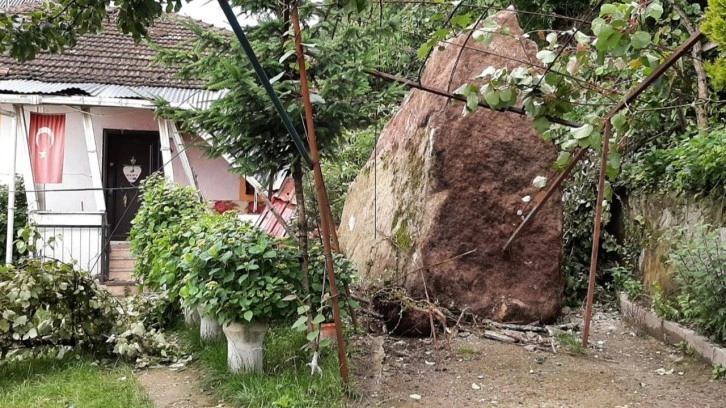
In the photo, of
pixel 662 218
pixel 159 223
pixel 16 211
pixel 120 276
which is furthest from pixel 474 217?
pixel 16 211

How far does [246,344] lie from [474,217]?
90.4 inches

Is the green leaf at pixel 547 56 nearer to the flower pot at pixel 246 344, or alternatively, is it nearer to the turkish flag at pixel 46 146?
the flower pot at pixel 246 344

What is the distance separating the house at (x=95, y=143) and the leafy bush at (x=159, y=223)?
1647 millimetres

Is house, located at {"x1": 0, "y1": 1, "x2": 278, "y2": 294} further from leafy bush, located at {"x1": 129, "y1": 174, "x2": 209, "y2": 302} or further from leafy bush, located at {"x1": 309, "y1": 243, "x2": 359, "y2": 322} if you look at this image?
leafy bush, located at {"x1": 309, "y1": 243, "x2": 359, "y2": 322}

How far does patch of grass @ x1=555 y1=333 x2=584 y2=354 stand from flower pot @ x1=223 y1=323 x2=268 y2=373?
2.27 meters

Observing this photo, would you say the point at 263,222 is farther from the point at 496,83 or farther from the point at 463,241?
the point at 496,83

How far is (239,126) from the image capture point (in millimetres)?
3834

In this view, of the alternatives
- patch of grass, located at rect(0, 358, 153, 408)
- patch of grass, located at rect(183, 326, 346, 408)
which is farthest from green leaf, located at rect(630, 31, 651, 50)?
patch of grass, located at rect(0, 358, 153, 408)

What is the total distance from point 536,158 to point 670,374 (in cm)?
207

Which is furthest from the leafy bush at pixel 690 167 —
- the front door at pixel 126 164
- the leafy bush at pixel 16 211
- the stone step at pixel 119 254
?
the leafy bush at pixel 16 211

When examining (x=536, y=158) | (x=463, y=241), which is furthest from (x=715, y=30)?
(x=463, y=241)

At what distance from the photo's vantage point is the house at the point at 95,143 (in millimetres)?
9188

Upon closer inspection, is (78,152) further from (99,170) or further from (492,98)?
(492,98)

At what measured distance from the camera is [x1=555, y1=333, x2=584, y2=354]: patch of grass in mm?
4414
